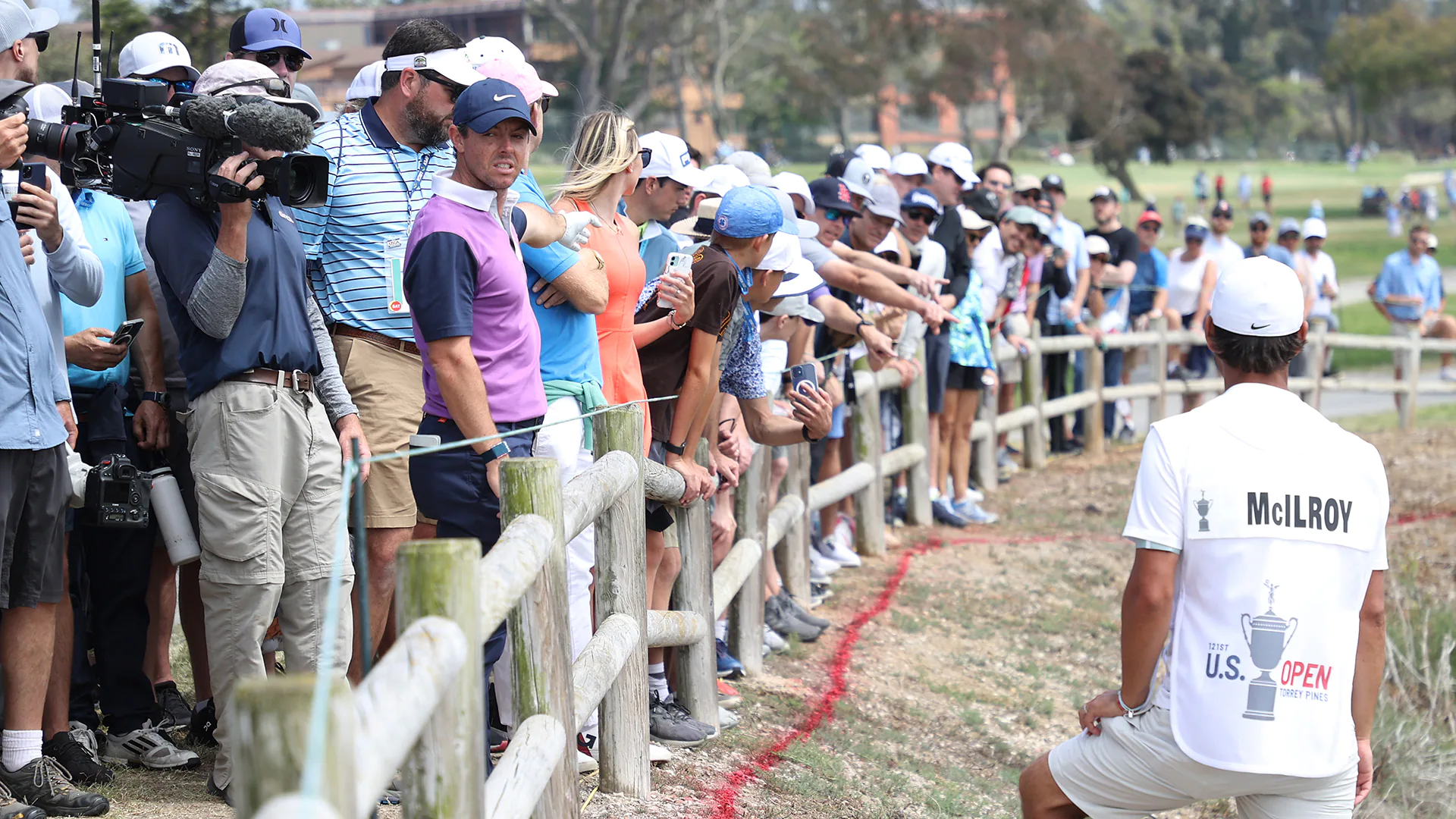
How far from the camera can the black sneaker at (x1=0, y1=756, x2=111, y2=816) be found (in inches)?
159

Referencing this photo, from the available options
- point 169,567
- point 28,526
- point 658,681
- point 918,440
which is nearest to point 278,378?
point 28,526

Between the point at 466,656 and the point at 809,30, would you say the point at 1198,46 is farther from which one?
the point at 466,656

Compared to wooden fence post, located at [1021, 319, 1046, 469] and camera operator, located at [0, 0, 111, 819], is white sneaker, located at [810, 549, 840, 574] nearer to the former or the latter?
wooden fence post, located at [1021, 319, 1046, 469]

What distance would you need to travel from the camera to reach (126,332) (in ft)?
15.0

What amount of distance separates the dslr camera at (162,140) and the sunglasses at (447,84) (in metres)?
0.72

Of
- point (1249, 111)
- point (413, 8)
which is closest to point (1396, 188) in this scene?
point (1249, 111)

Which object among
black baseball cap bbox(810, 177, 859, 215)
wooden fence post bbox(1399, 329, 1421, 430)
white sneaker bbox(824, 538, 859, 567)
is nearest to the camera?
black baseball cap bbox(810, 177, 859, 215)

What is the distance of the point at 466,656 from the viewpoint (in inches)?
108

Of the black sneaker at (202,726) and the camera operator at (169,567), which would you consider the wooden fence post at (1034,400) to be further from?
the black sneaker at (202,726)

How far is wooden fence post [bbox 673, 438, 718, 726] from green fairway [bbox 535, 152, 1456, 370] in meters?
17.9

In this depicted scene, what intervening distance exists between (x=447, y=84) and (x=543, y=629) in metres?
1.91

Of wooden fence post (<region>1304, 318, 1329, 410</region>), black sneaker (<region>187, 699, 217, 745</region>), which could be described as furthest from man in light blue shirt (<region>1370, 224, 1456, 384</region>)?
black sneaker (<region>187, 699, 217, 745</region>)

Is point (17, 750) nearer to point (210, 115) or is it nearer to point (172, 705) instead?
point (172, 705)

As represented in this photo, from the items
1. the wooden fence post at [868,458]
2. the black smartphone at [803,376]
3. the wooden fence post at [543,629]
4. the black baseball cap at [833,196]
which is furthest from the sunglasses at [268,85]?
the wooden fence post at [868,458]
